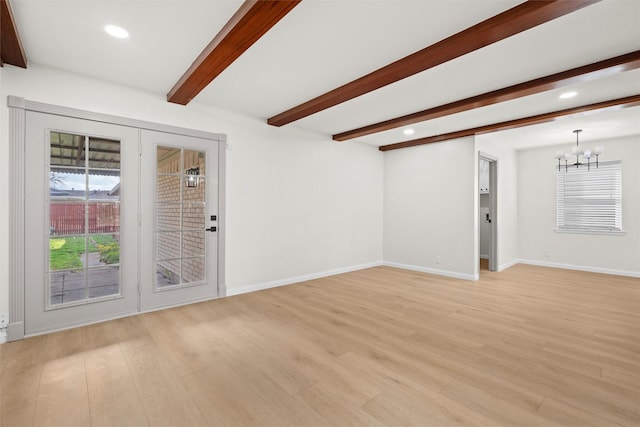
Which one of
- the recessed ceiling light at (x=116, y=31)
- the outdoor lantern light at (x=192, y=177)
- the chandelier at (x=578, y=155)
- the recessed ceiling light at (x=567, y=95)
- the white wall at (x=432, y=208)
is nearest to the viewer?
the recessed ceiling light at (x=116, y=31)

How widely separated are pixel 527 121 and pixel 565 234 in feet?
10.5

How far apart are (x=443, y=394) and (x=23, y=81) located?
433 cm

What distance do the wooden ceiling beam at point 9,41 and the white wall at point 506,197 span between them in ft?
18.9

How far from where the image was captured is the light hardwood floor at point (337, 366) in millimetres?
1744

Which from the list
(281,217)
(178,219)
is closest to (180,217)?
(178,219)

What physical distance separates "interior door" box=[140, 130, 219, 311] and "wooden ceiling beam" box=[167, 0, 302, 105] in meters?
0.81

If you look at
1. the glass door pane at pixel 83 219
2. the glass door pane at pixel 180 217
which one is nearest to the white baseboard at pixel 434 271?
the glass door pane at pixel 180 217

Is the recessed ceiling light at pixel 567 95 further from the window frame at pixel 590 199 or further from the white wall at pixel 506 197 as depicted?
the window frame at pixel 590 199

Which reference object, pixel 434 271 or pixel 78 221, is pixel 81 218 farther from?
pixel 434 271

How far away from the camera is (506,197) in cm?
608

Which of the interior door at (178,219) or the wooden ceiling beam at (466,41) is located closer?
the wooden ceiling beam at (466,41)

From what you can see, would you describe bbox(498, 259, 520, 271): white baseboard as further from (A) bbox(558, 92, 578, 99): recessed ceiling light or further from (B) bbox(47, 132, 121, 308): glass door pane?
(B) bbox(47, 132, 121, 308): glass door pane

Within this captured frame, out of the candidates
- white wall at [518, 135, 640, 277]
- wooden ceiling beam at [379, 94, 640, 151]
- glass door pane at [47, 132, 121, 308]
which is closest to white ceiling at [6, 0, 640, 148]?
wooden ceiling beam at [379, 94, 640, 151]

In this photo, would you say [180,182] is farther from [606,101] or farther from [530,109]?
[606,101]
